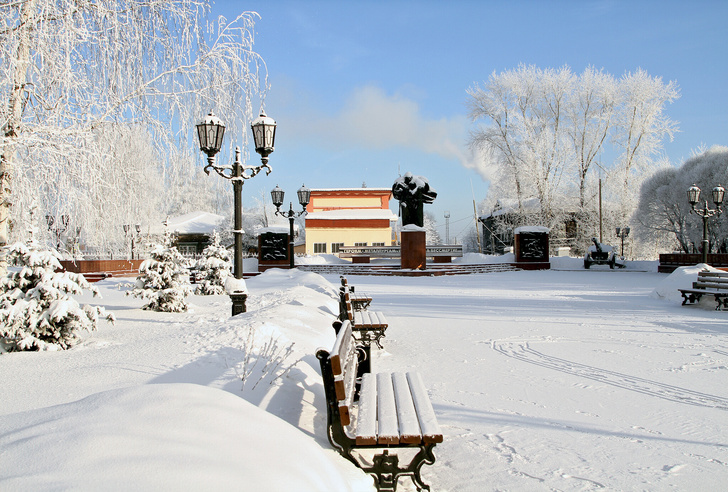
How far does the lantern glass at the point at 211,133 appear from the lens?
197 inches

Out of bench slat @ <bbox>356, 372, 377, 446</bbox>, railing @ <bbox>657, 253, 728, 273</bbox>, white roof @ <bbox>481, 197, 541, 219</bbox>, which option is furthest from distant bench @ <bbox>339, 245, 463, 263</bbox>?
bench slat @ <bbox>356, 372, 377, 446</bbox>

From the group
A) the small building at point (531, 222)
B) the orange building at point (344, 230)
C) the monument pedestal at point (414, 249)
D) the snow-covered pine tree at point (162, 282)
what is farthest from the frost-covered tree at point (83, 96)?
the orange building at point (344, 230)

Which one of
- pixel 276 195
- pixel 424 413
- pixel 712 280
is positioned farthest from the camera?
pixel 276 195

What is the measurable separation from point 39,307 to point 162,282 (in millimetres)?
4246

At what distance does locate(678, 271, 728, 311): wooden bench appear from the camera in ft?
35.6

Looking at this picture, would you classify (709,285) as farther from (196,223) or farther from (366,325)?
(196,223)

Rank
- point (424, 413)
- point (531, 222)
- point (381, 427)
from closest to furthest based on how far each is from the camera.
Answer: point (381, 427), point (424, 413), point (531, 222)

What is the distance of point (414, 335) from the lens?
26.5ft

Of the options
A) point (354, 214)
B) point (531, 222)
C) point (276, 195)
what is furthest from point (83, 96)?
point (354, 214)

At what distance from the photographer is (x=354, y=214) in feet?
150

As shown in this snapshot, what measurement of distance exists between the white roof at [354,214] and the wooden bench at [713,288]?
33332mm

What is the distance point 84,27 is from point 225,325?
3949 millimetres

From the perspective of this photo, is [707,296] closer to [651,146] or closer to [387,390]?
[387,390]

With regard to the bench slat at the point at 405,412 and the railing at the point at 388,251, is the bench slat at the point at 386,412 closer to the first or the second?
the bench slat at the point at 405,412
